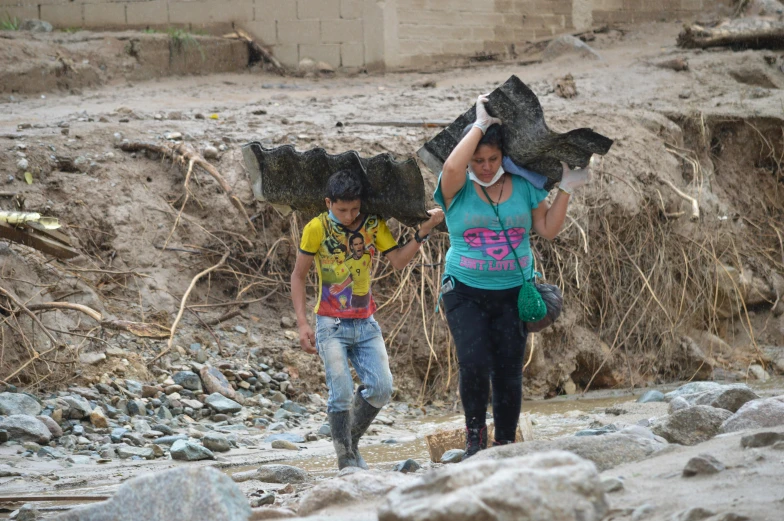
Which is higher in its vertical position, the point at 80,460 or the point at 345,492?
the point at 345,492

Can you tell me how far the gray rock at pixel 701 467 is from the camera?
302 cm

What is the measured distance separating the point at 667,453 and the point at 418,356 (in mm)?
4020

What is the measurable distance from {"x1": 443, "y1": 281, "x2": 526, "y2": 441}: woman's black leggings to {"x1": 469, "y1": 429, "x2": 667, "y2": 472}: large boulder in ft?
1.91

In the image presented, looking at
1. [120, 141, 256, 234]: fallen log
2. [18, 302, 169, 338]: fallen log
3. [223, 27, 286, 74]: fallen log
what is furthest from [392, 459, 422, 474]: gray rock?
[223, 27, 286, 74]: fallen log

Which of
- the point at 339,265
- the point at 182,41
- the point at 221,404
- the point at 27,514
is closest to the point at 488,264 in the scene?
the point at 339,265

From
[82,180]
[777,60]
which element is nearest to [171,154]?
[82,180]

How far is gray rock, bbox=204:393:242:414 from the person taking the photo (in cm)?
613

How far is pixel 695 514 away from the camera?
2.59 m

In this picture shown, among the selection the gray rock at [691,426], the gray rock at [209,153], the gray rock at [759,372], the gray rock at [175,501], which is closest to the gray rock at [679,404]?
the gray rock at [691,426]

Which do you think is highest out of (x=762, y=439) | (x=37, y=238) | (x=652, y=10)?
(x=652, y=10)

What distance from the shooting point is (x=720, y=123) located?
9.91m

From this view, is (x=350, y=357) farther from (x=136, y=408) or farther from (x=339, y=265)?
(x=136, y=408)

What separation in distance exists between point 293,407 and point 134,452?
1616 mm

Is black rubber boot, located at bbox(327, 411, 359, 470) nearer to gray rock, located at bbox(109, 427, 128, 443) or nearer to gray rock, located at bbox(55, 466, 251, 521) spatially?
gray rock, located at bbox(55, 466, 251, 521)
